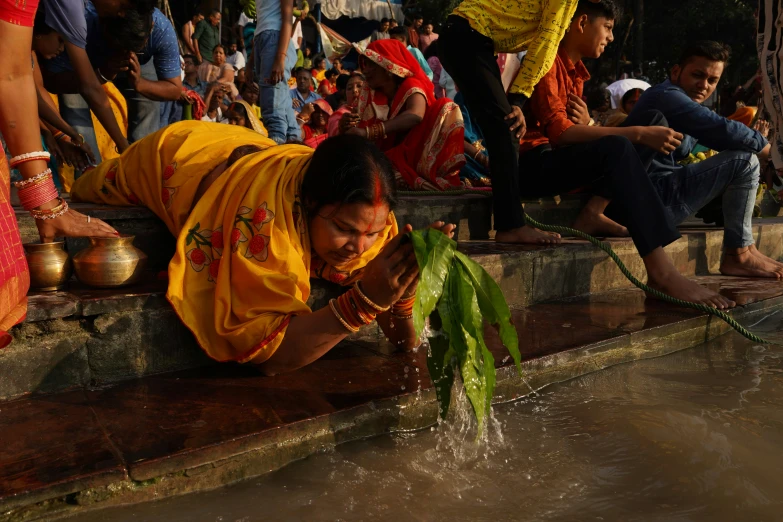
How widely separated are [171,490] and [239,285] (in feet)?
2.43

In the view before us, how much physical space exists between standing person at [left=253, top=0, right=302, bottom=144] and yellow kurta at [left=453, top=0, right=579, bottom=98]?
1700 mm

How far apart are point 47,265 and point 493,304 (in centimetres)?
167

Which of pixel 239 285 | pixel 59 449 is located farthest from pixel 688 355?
pixel 59 449

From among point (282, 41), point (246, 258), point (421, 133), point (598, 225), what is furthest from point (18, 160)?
point (598, 225)

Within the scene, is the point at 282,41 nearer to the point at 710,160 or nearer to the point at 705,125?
the point at 705,125

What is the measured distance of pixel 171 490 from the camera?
179 centimetres

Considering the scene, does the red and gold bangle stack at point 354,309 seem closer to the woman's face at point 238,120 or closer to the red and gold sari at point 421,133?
the red and gold sari at point 421,133

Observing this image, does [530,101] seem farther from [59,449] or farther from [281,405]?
[59,449]

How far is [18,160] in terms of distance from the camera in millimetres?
2266

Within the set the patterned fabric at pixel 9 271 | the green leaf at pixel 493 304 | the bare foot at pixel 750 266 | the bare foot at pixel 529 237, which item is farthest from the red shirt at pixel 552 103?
the patterned fabric at pixel 9 271

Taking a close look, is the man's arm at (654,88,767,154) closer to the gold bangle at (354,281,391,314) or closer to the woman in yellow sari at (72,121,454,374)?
the woman in yellow sari at (72,121,454,374)

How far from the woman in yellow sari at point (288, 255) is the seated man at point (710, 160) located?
2692 mm

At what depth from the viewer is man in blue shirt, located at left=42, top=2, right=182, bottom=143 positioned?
3764 millimetres

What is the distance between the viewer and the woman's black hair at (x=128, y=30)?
3.63 meters
